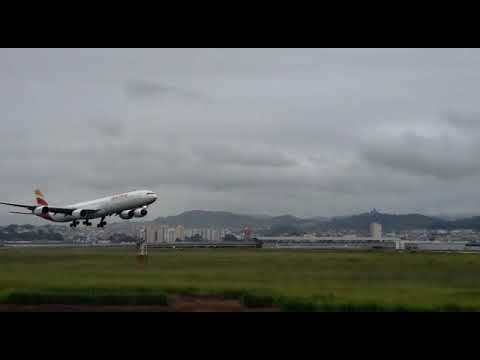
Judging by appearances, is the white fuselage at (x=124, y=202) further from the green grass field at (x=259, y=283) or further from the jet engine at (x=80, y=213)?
the green grass field at (x=259, y=283)

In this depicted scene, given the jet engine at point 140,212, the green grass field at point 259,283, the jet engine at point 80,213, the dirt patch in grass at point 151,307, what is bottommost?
the dirt patch in grass at point 151,307

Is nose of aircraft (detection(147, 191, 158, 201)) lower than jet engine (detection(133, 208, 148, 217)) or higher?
higher

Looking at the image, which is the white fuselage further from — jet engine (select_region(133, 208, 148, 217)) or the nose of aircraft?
jet engine (select_region(133, 208, 148, 217))

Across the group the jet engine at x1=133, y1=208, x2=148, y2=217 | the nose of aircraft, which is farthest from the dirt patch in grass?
the nose of aircraft

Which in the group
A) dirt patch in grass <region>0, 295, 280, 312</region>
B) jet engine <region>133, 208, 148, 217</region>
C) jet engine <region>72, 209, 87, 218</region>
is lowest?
dirt patch in grass <region>0, 295, 280, 312</region>

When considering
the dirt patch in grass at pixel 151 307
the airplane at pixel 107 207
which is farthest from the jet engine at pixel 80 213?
the dirt patch in grass at pixel 151 307

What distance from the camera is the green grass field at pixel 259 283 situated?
32.3m

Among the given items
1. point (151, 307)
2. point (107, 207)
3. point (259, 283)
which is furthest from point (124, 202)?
point (151, 307)

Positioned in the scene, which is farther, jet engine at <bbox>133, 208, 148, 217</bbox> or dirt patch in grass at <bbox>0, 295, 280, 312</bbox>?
jet engine at <bbox>133, 208, 148, 217</bbox>

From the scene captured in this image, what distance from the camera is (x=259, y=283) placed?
42.0m

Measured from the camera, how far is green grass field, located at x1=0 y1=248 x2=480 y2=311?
106 ft
